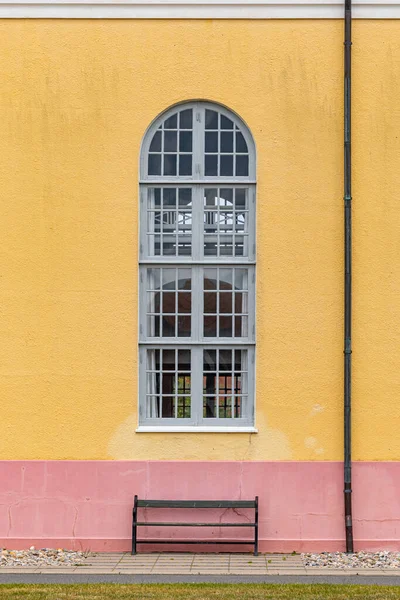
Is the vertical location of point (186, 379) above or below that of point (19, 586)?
above

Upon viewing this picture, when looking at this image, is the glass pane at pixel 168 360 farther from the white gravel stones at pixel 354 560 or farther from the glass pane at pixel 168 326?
the white gravel stones at pixel 354 560

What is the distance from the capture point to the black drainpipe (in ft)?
40.4

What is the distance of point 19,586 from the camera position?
10.5m

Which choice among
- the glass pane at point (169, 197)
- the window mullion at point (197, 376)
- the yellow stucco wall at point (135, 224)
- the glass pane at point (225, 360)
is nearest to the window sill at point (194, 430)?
the yellow stucco wall at point (135, 224)

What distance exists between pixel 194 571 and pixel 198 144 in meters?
5.17

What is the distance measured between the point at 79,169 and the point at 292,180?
2628mm

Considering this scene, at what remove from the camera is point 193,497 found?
1244 centimetres

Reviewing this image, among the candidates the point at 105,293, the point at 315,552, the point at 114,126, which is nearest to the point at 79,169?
the point at 114,126

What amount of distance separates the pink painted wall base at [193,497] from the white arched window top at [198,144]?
3.61m

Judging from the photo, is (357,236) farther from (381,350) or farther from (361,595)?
(361,595)

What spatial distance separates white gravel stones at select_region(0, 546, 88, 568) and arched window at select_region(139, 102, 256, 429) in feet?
5.97

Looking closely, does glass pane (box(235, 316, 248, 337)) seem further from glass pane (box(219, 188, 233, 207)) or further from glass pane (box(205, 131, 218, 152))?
glass pane (box(205, 131, 218, 152))

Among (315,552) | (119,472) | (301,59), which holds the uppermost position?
(301,59)
